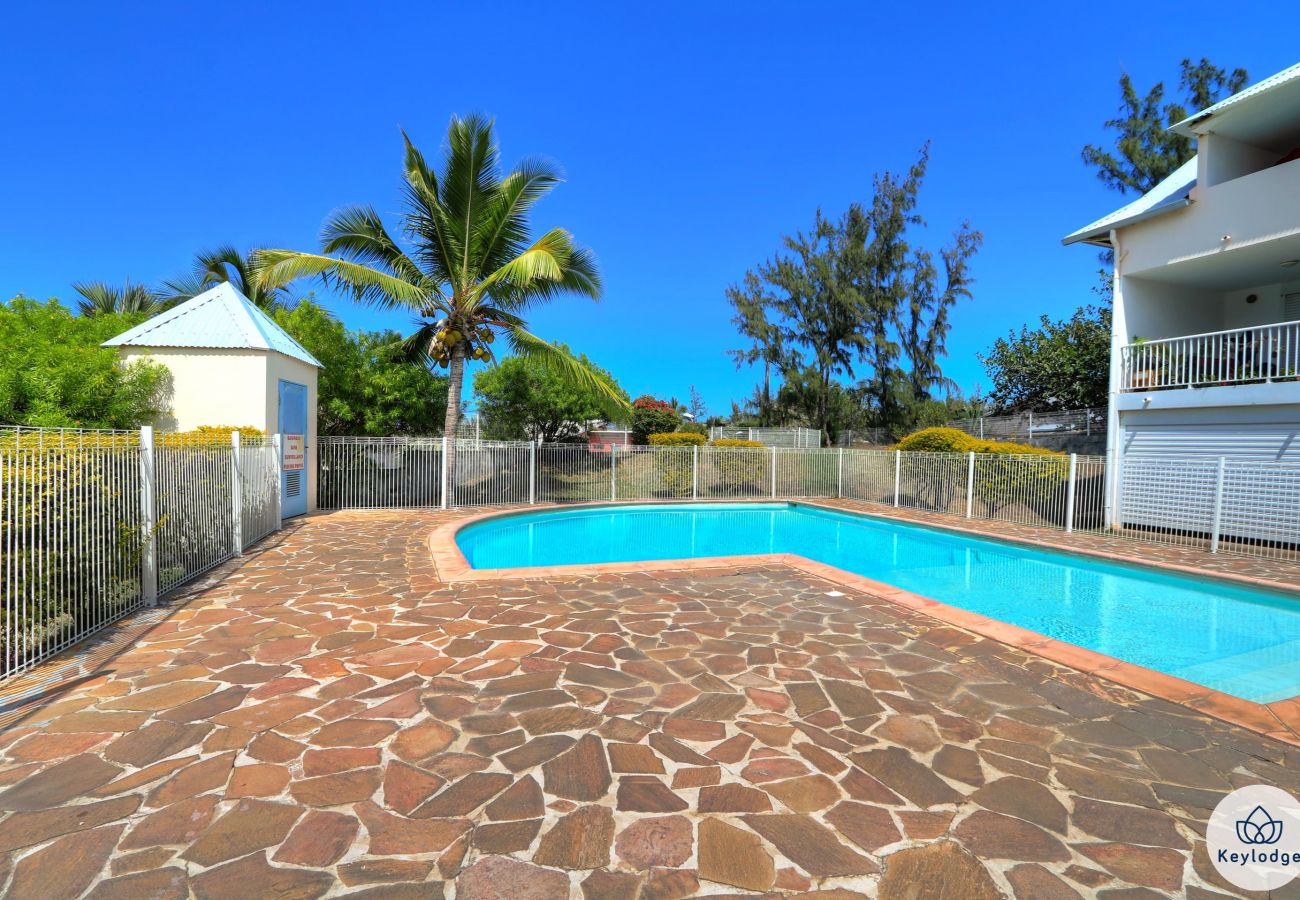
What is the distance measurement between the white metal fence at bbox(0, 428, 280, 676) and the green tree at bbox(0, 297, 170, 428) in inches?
92.4

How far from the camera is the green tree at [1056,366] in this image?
17.7 m

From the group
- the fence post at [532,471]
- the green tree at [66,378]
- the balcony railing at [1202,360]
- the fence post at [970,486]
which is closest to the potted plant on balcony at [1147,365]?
the balcony railing at [1202,360]

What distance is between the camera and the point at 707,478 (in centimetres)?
1661

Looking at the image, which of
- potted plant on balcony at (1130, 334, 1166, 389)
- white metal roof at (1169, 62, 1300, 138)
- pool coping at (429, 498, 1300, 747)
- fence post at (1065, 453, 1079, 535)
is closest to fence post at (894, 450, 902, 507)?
pool coping at (429, 498, 1300, 747)

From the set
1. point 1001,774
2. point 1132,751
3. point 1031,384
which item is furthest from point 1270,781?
point 1031,384

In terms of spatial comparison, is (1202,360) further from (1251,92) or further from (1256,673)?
(1256,673)

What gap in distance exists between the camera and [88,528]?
4.33 m

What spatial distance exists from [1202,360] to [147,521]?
1663 centimetres

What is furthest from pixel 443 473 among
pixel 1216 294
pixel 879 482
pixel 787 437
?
pixel 1216 294

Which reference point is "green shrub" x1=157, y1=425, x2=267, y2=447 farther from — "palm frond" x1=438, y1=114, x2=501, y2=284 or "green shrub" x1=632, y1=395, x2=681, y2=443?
"green shrub" x1=632, y1=395, x2=681, y2=443

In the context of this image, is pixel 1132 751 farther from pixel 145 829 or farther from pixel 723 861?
pixel 145 829

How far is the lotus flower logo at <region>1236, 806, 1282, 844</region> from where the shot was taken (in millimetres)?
2342

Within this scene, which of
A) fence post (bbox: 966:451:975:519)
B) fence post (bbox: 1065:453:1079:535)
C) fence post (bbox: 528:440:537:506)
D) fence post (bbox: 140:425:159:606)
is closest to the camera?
fence post (bbox: 140:425:159:606)

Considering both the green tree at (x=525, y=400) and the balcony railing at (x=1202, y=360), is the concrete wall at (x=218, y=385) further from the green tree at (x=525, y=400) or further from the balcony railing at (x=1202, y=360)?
the balcony railing at (x=1202, y=360)
